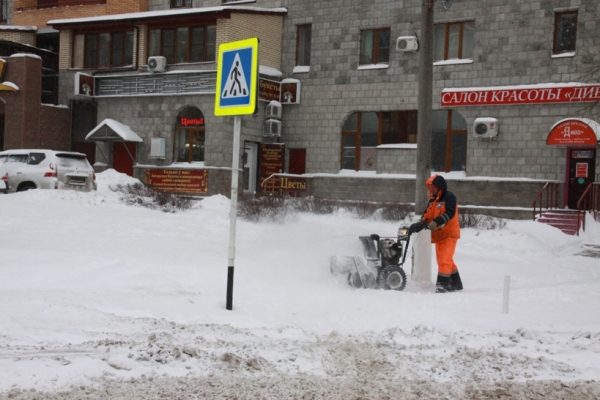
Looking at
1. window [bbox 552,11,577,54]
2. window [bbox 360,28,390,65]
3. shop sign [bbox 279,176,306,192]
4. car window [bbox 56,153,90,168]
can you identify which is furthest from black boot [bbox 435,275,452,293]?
window [bbox 360,28,390,65]

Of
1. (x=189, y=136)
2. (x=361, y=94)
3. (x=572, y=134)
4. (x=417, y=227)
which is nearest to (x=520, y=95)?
(x=572, y=134)

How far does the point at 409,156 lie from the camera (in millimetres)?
24438

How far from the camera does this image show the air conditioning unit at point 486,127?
75.3 feet

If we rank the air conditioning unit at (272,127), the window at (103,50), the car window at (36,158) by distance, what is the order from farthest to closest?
1. the window at (103,50)
2. the air conditioning unit at (272,127)
3. the car window at (36,158)

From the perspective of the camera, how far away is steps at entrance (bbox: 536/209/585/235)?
1931 centimetres

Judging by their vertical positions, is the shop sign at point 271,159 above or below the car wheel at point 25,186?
above

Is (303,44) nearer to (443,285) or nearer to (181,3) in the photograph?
(181,3)

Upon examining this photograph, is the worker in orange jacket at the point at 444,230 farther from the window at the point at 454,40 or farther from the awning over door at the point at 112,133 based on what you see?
the awning over door at the point at 112,133

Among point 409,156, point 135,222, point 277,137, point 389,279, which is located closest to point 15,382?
point 389,279

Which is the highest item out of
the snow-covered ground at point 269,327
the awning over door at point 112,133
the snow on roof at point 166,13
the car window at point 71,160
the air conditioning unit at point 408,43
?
the snow on roof at point 166,13

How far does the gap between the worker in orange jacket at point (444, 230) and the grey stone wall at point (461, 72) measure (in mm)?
13977

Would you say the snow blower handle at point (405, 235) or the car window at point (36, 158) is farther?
the car window at point (36, 158)

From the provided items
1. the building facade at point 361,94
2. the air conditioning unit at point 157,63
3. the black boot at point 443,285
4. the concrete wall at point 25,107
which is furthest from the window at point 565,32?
the concrete wall at point 25,107

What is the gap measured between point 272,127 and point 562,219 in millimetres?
11549
